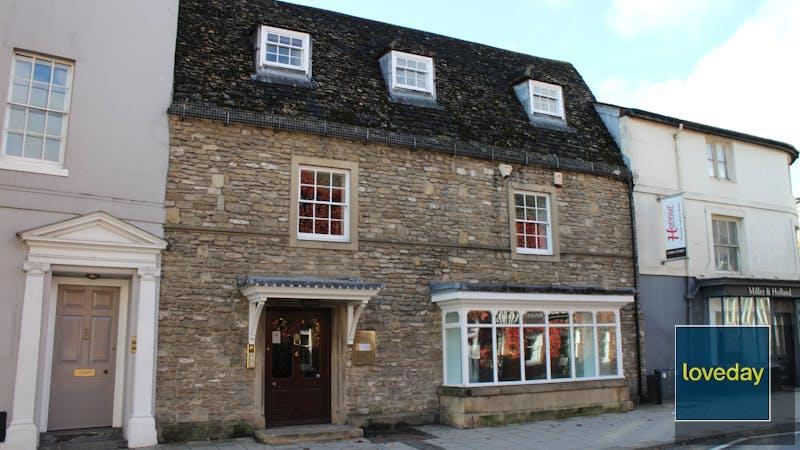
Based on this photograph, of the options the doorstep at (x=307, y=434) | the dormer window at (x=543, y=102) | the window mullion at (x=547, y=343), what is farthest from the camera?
the dormer window at (x=543, y=102)

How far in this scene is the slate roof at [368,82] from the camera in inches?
490

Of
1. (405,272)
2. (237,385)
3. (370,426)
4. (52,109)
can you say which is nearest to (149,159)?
(52,109)

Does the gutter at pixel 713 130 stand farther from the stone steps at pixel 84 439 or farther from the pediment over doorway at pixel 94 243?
the stone steps at pixel 84 439

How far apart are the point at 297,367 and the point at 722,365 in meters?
10.9

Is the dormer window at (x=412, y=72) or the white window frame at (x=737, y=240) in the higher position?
the dormer window at (x=412, y=72)

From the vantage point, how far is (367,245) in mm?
12586

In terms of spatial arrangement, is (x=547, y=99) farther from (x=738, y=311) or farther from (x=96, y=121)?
(x=96, y=121)

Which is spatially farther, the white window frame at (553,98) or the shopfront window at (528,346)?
the white window frame at (553,98)

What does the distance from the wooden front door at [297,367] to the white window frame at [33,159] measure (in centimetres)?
438

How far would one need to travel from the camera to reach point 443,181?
13688 millimetres

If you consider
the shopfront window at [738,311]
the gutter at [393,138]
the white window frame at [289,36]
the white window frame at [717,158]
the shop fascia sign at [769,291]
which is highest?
the white window frame at [289,36]

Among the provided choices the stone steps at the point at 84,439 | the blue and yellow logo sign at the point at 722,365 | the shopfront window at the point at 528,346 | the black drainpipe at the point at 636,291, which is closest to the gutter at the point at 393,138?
the black drainpipe at the point at 636,291

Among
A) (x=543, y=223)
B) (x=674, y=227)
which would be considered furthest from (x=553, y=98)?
(x=674, y=227)

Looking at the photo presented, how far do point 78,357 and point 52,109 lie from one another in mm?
4064
